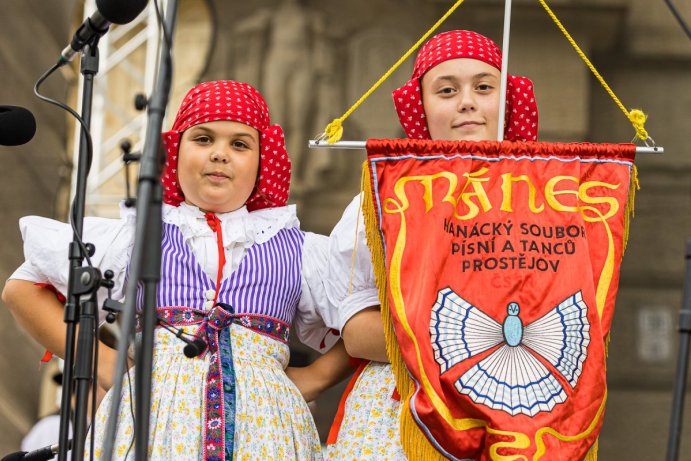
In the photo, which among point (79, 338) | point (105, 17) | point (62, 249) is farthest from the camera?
point (62, 249)

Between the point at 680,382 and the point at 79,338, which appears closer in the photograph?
the point at 680,382

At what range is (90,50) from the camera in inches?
105

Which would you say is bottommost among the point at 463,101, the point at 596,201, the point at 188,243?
the point at 188,243

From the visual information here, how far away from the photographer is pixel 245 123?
3008 mm

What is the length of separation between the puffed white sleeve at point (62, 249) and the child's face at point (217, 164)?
0.20 metres

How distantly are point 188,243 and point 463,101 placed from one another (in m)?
0.82

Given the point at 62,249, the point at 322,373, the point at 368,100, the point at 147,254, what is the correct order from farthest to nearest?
the point at 368,100
the point at 322,373
the point at 62,249
the point at 147,254

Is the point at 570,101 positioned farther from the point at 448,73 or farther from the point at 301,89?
the point at 448,73

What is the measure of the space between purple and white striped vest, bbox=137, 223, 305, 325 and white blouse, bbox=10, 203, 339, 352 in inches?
1.1

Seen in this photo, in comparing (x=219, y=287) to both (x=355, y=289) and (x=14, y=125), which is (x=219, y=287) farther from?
(x=14, y=125)

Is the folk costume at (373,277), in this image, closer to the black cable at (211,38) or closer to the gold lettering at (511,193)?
the gold lettering at (511,193)

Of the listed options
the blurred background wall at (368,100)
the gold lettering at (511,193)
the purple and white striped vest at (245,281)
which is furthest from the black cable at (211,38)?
the gold lettering at (511,193)

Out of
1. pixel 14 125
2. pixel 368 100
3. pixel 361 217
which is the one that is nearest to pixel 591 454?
pixel 361 217

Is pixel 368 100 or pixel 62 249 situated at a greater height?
pixel 368 100
